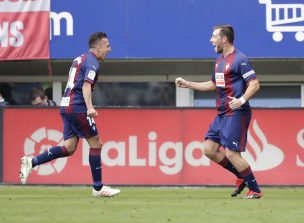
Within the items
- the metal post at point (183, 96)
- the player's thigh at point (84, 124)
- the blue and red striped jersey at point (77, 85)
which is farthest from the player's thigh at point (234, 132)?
the metal post at point (183, 96)

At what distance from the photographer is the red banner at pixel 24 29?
59.1 feet

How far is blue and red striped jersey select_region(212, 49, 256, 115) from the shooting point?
1127 centimetres

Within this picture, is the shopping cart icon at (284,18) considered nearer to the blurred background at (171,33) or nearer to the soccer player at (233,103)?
the blurred background at (171,33)

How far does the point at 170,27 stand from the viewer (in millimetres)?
18484

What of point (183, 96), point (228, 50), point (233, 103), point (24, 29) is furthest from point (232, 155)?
point (183, 96)

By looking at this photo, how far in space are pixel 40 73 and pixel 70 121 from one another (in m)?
7.79

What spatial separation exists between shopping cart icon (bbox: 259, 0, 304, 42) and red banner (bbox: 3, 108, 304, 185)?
112 inches

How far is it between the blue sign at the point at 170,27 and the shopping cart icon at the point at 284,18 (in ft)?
0.06

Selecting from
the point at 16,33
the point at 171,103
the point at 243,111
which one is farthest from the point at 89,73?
the point at 171,103

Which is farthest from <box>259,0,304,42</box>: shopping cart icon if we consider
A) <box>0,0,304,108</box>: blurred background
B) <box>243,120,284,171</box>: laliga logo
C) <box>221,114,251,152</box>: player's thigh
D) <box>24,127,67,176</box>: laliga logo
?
<box>221,114,251,152</box>: player's thigh

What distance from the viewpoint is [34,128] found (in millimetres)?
16031

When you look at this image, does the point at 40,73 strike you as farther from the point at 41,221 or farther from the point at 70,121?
the point at 41,221

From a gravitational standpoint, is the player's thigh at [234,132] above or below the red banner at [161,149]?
above

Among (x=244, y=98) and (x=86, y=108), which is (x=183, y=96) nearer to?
(x=86, y=108)
